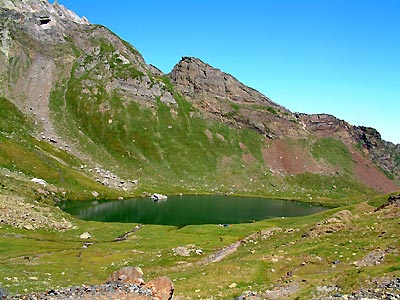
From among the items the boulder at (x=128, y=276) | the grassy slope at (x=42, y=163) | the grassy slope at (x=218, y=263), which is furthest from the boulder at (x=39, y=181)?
the boulder at (x=128, y=276)

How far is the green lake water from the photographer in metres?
122

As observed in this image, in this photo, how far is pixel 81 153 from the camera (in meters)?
194

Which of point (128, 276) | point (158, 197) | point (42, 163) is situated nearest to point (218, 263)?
point (128, 276)

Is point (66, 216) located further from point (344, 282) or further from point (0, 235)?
point (344, 282)

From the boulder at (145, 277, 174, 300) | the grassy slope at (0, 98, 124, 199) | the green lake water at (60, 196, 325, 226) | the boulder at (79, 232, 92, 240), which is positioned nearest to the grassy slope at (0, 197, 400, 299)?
the boulder at (79, 232, 92, 240)

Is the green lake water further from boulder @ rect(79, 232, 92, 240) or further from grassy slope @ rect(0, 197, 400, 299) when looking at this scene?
grassy slope @ rect(0, 197, 400, 299)

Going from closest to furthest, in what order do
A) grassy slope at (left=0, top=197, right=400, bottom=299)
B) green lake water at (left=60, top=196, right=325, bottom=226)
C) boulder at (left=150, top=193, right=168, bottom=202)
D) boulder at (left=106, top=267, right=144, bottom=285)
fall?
1. boulder at (left=106, top=267, right=144, bottom=285)
2. grassy slope at (left=0, top=197, right=400, bottom=299)
3. green lake water at (left=60, top=196, right=325, bottom=226)
4. boulder at (left=150, top=193, right=168, bottom=202)

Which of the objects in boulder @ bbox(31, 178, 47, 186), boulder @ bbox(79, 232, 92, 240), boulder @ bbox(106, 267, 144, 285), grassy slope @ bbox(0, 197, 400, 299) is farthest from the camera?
boulder @ bbox(31, 178, 47, 186)

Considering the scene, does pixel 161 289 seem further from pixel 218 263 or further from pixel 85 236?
pixel 85 236

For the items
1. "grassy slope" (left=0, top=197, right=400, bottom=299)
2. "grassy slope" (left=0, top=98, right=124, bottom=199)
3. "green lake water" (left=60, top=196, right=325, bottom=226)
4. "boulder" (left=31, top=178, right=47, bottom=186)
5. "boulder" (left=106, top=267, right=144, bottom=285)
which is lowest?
"grassy slope" (left=0, top=197, right=400, bottom=299)

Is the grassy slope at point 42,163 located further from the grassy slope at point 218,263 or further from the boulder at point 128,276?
the boulder at point 128,276

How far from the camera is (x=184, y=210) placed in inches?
5581

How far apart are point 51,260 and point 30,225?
2757 centimetres

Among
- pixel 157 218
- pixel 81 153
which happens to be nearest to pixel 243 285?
pixel 157 218
